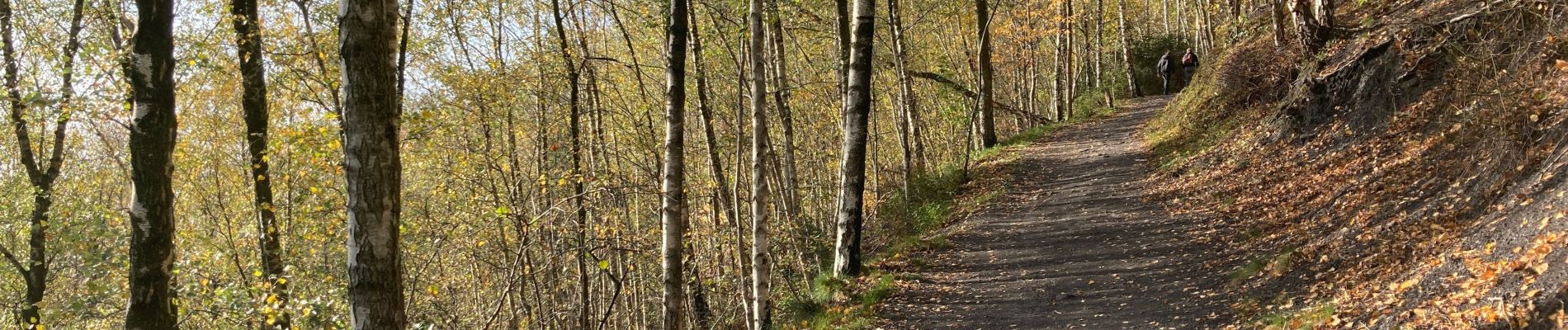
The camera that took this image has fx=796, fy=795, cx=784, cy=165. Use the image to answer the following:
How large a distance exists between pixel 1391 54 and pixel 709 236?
898 cm

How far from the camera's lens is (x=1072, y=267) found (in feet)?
26.2

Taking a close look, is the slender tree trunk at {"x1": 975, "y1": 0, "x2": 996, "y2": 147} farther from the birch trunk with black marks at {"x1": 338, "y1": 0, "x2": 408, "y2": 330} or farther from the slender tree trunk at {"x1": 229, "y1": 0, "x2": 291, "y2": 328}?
the birch trunk with black marks at {"x1": 338, "y1": 0, "x2": 408, "y2": 330}

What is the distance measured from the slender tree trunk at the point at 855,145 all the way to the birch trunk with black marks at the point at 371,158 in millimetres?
4582

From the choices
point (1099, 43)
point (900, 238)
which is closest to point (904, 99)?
point (900, 238)

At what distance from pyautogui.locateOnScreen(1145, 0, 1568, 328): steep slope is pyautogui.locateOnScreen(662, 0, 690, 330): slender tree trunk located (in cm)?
431

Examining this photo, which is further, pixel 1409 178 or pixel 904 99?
pixel 904 99

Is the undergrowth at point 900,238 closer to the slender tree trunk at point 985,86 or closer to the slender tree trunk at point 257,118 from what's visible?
the slender tree trunk at point 985,86

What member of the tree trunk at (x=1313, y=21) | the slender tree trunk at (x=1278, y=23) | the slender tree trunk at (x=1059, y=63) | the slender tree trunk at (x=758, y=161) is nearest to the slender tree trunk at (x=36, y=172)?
the slender tree trunk at (x=758, y=161)

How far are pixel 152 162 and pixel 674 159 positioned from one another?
11.7ft

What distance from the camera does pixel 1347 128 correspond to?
8.41 metres

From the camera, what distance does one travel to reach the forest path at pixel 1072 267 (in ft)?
21.4

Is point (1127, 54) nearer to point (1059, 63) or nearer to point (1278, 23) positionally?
point (1059, 63)

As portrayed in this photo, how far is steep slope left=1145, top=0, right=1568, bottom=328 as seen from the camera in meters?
4.66

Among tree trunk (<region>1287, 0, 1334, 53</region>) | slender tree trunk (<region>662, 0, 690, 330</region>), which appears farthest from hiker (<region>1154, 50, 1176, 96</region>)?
slender tree trunk (<region>662, 0, 690, 330</region>)
